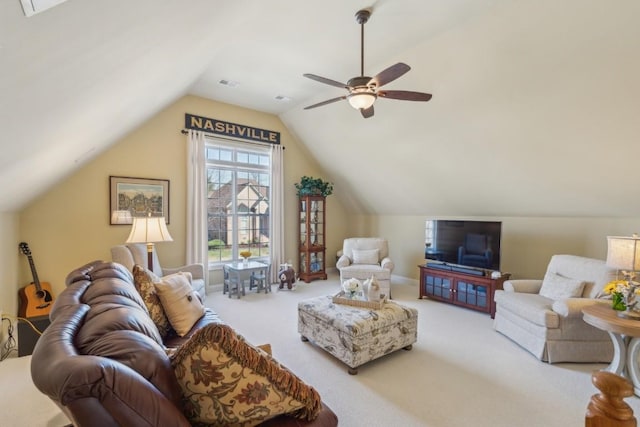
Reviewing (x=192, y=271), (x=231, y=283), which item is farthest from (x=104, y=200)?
(x=231, y=283)

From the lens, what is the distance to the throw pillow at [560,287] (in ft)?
10.1

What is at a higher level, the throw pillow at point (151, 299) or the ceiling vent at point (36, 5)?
the ceiling vent at point (36, 5)

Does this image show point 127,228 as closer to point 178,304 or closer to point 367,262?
point 178,304

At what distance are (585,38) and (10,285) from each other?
5.95 metres

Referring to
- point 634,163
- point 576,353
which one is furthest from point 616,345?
point 634,163

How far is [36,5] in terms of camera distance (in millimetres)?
688

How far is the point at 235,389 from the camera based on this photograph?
101cm

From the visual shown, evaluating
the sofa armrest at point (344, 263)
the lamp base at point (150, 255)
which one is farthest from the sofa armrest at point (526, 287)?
the lamp base at point (150, 255)

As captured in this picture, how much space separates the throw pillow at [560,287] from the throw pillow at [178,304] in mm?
3686

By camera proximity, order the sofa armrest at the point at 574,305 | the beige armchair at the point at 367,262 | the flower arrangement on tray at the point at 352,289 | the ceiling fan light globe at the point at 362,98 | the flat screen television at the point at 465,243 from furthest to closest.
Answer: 1. the beige armchair at the point at 367,262
2. the flat screen television at the point at 465,243
3. the flower arrangement on tray at the point at 352,289
4. the sofa armrest at the point at 574,305
5. the ceiling fan light globe at the point at 362,98

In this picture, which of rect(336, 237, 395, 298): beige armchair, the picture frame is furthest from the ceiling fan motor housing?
the picture frame

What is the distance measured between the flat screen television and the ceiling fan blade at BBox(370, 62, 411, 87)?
113 inches

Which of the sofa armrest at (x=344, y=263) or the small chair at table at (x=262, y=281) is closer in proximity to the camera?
the small chair at table at (x=262, y=281)

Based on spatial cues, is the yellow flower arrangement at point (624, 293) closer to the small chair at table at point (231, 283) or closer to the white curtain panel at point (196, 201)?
the small chair at table at point (231, 283)
